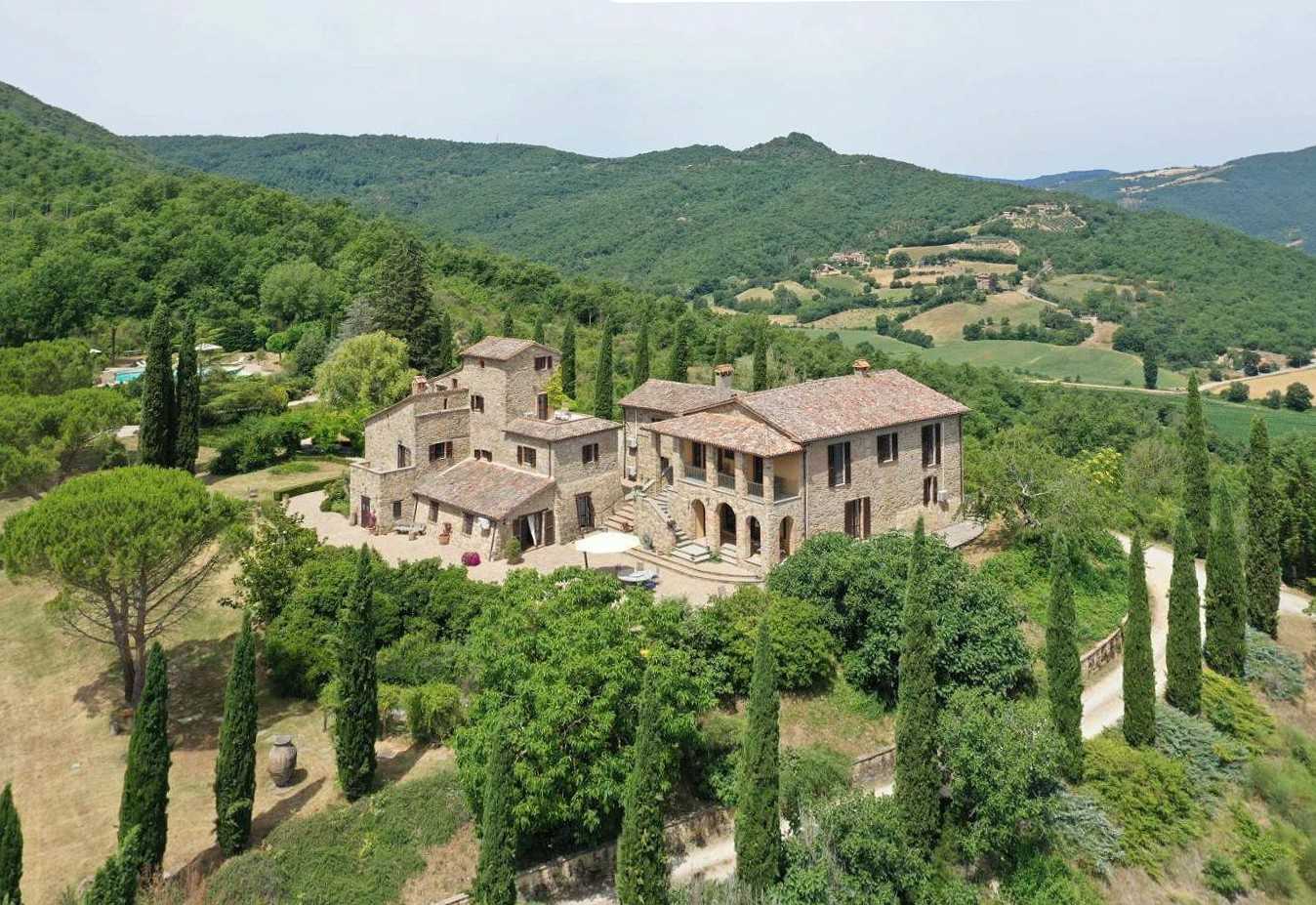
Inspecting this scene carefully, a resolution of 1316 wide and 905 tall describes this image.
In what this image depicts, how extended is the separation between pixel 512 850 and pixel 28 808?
41.7ft

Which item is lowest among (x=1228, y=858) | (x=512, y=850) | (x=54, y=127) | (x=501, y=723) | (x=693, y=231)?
(x=1228, y=858)

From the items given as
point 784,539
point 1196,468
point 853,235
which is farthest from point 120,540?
point 853,235

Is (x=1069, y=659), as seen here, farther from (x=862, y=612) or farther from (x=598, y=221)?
(x=598, y=221)

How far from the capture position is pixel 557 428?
111 feet

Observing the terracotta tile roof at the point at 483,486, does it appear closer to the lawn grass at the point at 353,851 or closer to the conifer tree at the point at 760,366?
the lawn grass at the point at 353,851

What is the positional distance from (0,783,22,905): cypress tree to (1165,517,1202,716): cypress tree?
92.7 feet

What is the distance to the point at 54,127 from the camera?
13225 cm

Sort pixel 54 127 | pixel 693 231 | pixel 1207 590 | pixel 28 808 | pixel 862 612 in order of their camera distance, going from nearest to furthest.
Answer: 1. pixel 28 808
2. pixel 862 612
3. pixel 1207 590
4. pixel 54 127
5. pixel 693 231

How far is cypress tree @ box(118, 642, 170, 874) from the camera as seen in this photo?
1738 centimetres

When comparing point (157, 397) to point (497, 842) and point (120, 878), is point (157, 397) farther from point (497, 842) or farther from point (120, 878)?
point (497, 842)

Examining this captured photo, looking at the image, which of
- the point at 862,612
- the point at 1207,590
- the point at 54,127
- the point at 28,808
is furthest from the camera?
the point at 54,127

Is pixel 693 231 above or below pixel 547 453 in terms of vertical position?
above

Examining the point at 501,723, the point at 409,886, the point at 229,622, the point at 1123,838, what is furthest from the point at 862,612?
the point at 229,622

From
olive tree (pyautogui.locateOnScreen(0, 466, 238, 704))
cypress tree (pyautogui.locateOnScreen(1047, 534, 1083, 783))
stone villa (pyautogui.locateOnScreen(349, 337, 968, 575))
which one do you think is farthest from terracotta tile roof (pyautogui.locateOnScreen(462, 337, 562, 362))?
cypress tree (pyautogui.locateOnScreen(1047, 534, 1083, 783))
